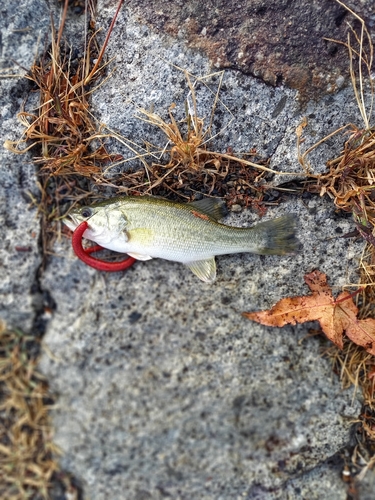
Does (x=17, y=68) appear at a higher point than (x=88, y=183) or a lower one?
higher

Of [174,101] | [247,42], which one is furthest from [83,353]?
[247,42]

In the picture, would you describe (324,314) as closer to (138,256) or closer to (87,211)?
(138,256)

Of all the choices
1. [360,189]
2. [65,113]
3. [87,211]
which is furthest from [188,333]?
[65,113]

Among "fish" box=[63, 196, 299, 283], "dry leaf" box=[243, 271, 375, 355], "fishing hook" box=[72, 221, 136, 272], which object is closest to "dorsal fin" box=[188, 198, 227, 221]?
"fish" box=[63, 196, 299, 283]

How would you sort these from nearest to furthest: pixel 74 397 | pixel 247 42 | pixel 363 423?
pixel 247 42 → pixel 363 423 → pixel 74 397

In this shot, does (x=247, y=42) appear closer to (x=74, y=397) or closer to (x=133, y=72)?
(x=133, y=72)

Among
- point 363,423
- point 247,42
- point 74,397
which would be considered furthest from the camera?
point 74,397
